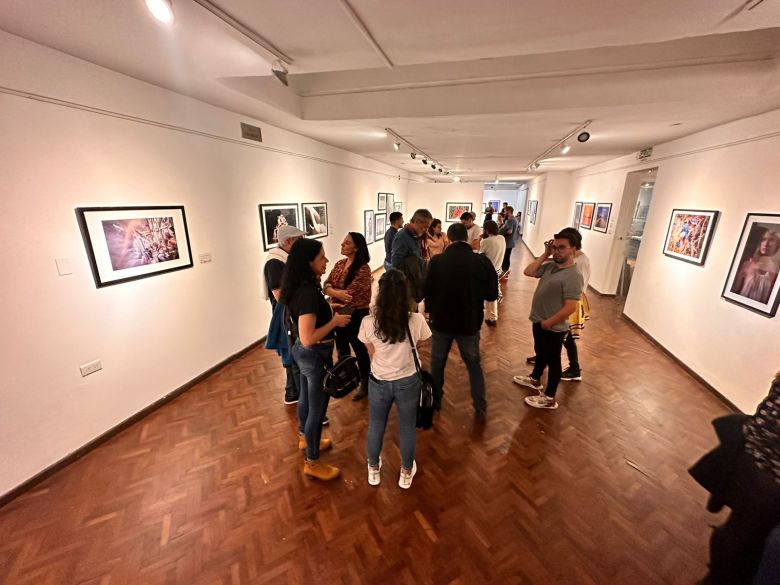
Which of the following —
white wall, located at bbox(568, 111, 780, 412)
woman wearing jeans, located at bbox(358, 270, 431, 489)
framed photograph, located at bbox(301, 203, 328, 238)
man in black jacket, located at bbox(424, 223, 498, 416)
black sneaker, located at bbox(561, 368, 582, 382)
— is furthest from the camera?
→ framed photograph, located at bbox(301, 203, 328, 238)

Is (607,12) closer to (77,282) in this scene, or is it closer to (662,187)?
(77,282)

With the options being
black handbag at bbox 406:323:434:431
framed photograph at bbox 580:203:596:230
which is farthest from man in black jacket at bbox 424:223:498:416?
framed photograph at bbox 580:203:596:230

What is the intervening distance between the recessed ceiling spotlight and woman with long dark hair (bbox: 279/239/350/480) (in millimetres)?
1314

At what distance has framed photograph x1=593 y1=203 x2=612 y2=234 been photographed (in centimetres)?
682

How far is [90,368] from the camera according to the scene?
101 inches

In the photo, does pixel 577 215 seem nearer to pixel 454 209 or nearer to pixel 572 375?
pixel 454 209

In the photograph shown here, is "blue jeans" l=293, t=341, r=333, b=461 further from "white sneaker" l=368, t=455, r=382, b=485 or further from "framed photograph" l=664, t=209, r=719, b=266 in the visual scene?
"framed photograph" l=664, t=209, r=719, b=266

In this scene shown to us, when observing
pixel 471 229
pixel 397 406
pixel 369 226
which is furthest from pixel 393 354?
pixel 369 226

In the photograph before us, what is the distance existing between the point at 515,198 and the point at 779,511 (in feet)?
78.6

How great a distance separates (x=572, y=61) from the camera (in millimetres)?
2875

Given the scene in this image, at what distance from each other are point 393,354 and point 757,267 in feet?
12.9

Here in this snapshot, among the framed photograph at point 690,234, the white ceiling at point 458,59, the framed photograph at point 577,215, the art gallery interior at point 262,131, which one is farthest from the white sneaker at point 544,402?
the framed photograph at point 577,215

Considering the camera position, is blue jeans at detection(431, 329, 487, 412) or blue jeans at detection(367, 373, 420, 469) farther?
blue jeans at detection(431, 329, 487, 412)

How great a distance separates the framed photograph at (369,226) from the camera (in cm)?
796
